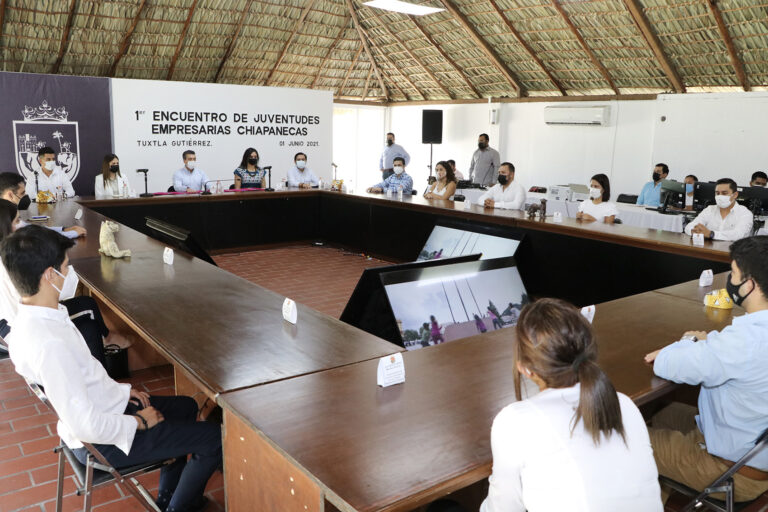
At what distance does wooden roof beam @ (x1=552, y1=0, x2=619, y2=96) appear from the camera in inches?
362

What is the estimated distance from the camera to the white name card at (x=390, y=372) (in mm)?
1993

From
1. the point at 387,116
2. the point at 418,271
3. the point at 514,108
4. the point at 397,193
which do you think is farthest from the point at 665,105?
the point at 418,271

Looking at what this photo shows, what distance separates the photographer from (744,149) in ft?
30.4

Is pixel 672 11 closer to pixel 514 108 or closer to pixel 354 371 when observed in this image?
pixel 514 108

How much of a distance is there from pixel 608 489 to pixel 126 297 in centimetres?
256

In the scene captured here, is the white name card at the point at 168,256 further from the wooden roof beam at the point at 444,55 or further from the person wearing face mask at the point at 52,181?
the wooden roof beam at the point at 444,55

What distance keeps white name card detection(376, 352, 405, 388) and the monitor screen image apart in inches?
151

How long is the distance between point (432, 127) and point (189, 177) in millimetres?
6223

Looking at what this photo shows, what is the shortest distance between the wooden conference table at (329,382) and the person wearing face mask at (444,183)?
4.54m

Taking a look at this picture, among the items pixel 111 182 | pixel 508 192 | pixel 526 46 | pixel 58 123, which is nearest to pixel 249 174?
pixel 111 182

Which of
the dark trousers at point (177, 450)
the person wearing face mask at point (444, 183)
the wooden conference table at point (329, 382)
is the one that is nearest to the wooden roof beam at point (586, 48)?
the person wearing face mask at point (444, 183)

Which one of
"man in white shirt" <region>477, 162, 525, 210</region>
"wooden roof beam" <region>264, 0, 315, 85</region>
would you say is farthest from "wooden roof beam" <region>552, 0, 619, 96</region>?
"wooden roof beam" <region>264, 0, 315, 85</region>

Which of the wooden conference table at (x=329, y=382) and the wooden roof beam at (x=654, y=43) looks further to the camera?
the wooden roof beam at (x=654, y=43)

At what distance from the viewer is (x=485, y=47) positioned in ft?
35.9
